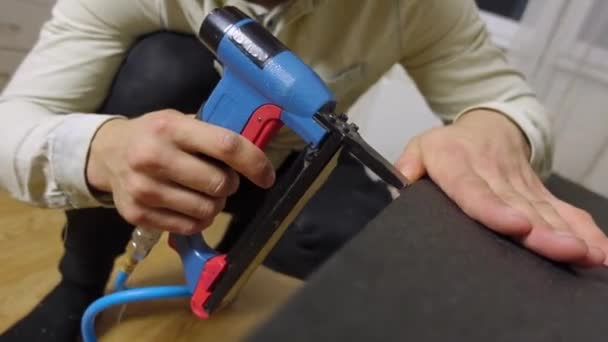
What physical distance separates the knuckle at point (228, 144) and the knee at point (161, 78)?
29 cm

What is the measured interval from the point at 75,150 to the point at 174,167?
138 mm

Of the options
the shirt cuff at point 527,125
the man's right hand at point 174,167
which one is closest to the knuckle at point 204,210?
the man's right hand at point 174,167

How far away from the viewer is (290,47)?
695 mm

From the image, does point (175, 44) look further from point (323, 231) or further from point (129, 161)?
point (323, 231)

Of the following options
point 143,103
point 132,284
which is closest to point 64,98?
point 143,103

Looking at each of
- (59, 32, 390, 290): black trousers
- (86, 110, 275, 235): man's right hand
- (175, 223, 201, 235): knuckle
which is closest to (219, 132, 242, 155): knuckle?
(86, 110, 275, 235): man's right hand

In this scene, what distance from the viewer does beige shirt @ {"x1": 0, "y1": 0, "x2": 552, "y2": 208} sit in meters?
Answer: 0.55

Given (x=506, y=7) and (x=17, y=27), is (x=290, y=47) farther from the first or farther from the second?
(x=506, y=7)

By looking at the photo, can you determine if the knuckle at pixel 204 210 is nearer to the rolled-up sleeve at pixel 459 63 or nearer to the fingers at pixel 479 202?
the fingers at pixel 479 202

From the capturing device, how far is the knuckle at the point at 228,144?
428 millimetres

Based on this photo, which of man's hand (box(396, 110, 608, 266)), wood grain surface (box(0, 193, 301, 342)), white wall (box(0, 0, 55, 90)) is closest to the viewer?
man's hand (box(396, 110, 608, 266))

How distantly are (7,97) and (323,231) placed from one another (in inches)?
22.4

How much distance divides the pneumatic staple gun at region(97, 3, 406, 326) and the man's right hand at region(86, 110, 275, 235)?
0.04m

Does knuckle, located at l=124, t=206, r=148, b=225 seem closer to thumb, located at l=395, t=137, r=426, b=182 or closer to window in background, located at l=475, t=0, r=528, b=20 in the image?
thumb, located at l=395, t=137, r=426, b=182
